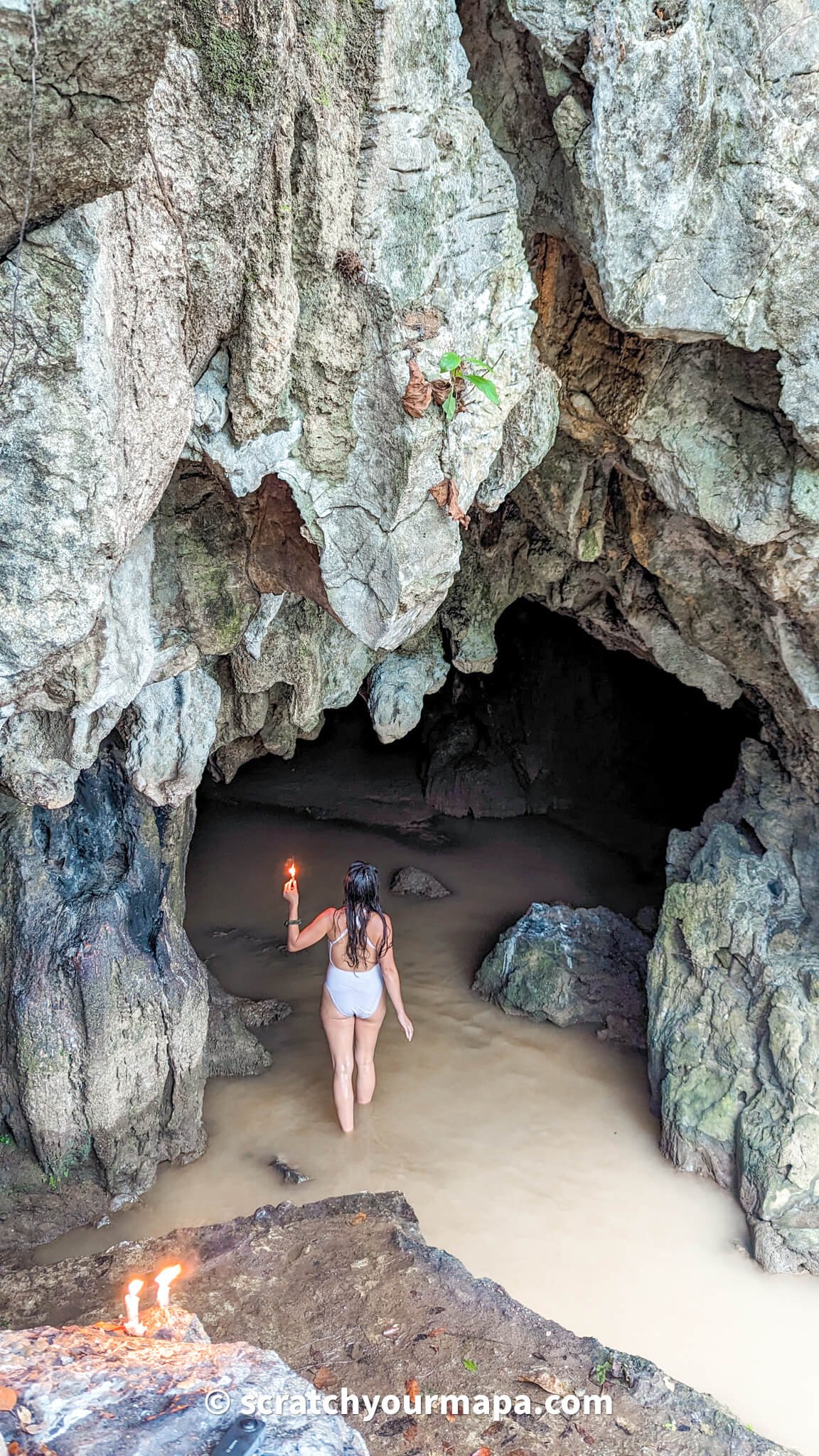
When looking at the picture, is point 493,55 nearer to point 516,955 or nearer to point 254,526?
point 254,526

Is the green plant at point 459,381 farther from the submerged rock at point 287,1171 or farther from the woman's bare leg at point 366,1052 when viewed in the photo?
the submerged rock at point 287,1171

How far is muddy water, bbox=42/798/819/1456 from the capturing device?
3.98 metres

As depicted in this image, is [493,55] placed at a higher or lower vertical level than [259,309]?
higher

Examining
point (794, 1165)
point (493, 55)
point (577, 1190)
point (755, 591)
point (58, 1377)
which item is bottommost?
point (577, 1190)

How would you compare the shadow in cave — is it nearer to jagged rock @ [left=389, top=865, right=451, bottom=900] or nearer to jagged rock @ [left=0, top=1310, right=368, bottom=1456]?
jagged rock @ [left=389, top=865, right=451, bottom=900]

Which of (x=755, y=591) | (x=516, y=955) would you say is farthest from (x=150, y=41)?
(x=516, y=955)

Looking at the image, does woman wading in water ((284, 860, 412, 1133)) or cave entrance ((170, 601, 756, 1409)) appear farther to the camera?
woman wading in water ((284, 860, 412, 1133))

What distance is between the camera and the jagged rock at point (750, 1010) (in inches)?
178

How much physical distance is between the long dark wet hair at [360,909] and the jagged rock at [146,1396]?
8.41 feet

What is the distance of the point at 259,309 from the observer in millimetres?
2775

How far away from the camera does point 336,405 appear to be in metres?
→ 3.27

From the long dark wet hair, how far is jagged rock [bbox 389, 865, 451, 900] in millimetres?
3625

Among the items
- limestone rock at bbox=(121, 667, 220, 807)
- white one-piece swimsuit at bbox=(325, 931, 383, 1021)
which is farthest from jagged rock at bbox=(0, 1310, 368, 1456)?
limestone rock at bbox=(121, 667, 220, 807)

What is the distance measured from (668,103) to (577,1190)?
15.9 ft
